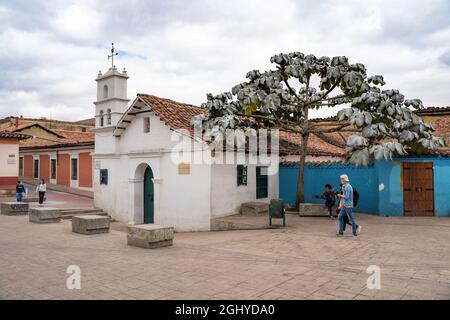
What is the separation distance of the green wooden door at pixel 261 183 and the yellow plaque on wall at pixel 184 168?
3.76 metres

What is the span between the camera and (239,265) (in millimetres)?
7309

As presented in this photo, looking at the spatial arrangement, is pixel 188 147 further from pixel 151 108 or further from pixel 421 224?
pixel 421 224

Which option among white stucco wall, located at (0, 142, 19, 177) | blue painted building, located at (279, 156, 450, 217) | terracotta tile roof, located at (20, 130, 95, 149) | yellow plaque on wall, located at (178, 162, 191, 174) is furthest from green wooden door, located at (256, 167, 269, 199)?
white stucco wall, located at (0, 142, 19, 177)

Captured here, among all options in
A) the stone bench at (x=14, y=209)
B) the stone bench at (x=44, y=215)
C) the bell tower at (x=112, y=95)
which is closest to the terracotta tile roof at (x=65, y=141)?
the bell tower at (x=112, y=95)

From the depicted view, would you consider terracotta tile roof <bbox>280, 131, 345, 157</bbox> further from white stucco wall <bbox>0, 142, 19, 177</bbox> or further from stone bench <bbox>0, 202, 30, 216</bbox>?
white stucco wall <bbox>0, 142, 19, 177</bbox>

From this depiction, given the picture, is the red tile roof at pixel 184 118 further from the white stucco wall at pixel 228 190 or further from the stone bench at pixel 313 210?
the stone bench at pixel 313 210

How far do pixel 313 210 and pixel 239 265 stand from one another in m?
7.67

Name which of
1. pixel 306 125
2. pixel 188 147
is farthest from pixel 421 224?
pixel 188 147

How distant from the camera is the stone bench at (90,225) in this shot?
37.4ft

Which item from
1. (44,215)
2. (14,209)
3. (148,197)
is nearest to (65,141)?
(14,209)

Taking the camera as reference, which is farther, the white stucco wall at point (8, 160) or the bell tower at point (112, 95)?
the white stucco wall at point (8, 160)
